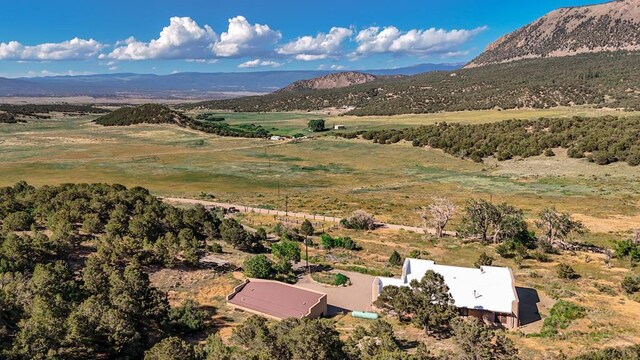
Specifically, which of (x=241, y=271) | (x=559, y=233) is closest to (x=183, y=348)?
(x=241, y=271)

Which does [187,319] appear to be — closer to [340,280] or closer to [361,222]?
[340,280]

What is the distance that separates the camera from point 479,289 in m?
35.6

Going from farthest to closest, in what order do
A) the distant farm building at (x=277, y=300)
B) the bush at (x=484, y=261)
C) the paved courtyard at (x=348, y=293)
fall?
the bush at (x=484, y=261), the paved courtyard at (x=348, y=293), the distant farm building at (x=277, y=300)

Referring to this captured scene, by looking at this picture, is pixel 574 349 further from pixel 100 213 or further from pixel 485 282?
pixel 100 213

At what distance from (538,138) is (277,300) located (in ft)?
336

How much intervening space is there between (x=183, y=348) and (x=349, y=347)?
8.54 m

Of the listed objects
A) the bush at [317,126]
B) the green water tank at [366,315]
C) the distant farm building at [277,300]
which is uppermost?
the bush at [317,126]

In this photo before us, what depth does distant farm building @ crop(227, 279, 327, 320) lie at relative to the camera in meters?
33.1

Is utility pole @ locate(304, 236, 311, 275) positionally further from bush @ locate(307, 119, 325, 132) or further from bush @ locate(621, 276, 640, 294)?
bush @ locate(307, 119, 325, 132)

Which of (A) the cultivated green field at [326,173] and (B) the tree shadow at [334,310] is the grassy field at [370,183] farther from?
(B) the tree shadow at [334,310]

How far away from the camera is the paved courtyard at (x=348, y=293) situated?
120 ft

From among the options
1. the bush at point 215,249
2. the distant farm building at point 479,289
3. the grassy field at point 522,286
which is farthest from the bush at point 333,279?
the bush at point 215,249

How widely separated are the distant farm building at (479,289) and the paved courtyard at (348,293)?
78.6 inches

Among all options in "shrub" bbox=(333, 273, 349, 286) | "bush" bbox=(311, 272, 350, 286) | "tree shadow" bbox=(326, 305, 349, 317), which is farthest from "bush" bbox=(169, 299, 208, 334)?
"shrub" bbox=(333, 273, 349, 286)
